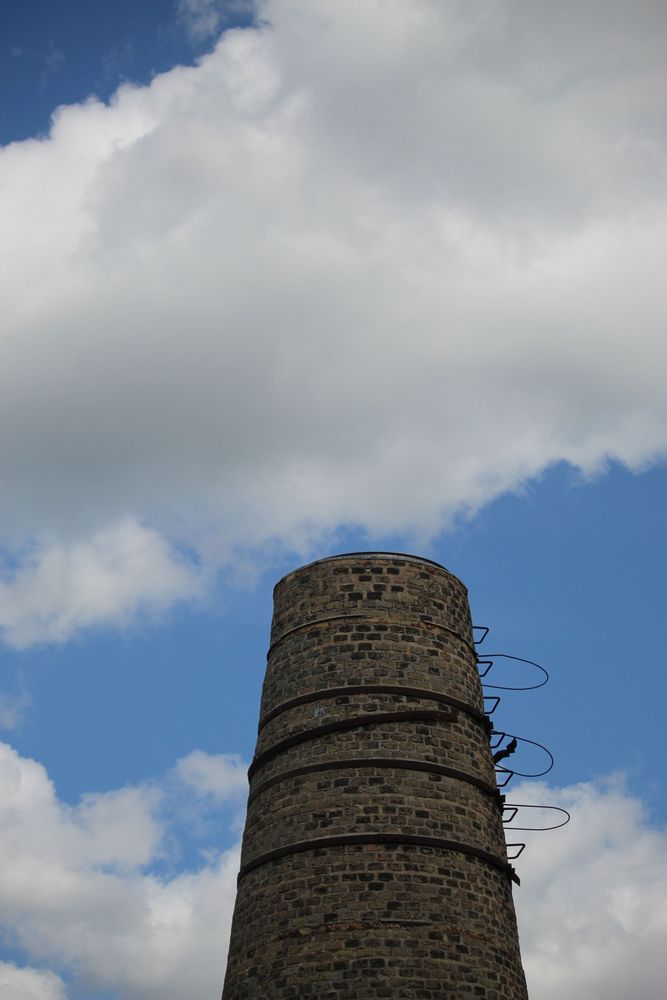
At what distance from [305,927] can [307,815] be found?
6.06 ft

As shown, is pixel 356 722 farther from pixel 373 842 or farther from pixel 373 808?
pixel 373 842

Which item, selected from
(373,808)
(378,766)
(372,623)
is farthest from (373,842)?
(372,623)

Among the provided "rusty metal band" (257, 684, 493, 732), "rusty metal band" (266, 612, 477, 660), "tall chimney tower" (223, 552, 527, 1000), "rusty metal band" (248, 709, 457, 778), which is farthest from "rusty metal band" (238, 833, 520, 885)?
"rusty metal band" (266, 612, 477, 660)

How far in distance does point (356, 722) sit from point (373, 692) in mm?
670

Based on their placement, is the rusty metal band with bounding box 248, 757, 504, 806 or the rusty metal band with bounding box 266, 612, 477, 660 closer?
the rusty metal band with bounding box 248, 757, 504, 806

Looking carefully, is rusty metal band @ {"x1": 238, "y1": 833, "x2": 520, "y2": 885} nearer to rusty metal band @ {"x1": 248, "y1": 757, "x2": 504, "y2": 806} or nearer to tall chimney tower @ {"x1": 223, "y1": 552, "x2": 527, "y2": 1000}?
tall chimney tower @ {"x1": 223, "y1": 552, "x2": 527, "y2": 1000}

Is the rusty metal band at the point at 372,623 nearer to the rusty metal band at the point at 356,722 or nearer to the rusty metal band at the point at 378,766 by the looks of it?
the rusty metal band at the point at 356,722

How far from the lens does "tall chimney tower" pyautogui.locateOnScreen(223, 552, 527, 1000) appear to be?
663 inches

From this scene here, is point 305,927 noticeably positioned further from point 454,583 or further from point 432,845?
point 454,583

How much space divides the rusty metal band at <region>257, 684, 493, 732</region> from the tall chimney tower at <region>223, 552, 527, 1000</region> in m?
0.03

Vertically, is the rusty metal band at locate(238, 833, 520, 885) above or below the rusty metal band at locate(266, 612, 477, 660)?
below

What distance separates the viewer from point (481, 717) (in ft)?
66.8

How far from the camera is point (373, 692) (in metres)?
19.2

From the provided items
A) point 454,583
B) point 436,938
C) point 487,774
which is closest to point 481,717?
point 487,774
